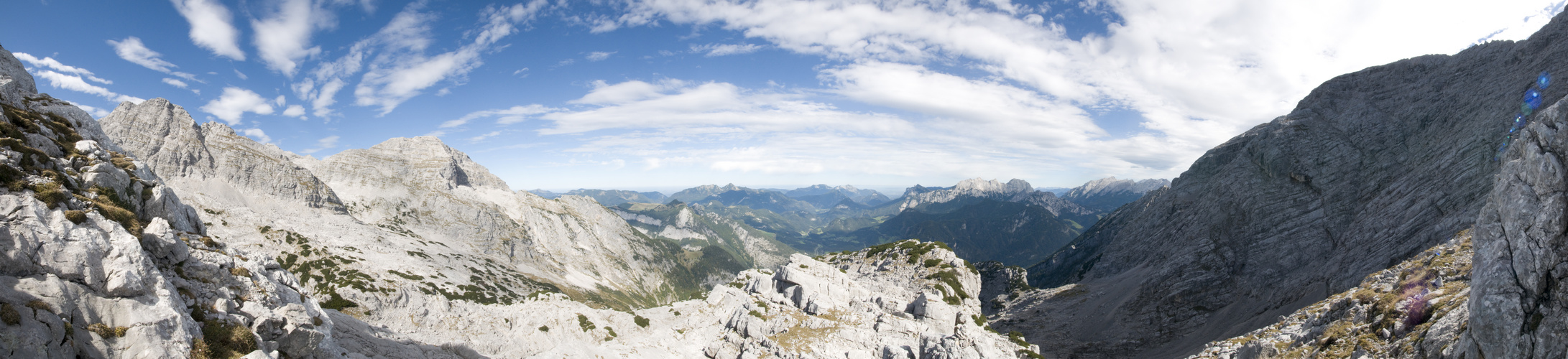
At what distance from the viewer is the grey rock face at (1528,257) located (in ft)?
51.2

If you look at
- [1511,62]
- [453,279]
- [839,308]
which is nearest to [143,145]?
[453,279]

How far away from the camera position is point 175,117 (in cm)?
10975

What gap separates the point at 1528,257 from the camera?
16.6 meters

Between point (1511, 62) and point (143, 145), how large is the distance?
814 ft

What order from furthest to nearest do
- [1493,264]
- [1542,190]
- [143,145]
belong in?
[143,145], [1493,264], [1542,190]

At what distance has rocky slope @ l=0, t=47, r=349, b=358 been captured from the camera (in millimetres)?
11258

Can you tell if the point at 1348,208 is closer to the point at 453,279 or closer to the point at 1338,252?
the point at 1338,252

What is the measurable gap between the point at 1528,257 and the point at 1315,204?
11023 cm

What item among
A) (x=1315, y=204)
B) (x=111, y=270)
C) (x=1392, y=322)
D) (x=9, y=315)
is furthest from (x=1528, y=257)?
(x=1315, y=204)

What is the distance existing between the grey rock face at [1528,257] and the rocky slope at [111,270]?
40228 mm

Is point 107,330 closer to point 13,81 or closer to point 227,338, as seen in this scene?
point 227,338

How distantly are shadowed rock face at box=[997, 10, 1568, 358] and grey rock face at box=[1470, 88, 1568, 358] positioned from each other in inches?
2701

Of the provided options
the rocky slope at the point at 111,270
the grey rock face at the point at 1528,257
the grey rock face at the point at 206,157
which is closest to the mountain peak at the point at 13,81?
the rocky slope at the point at 111,270

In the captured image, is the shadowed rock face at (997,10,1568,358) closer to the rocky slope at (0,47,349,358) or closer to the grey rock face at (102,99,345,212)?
the rocky slope at (0,47,349,358)
